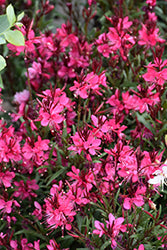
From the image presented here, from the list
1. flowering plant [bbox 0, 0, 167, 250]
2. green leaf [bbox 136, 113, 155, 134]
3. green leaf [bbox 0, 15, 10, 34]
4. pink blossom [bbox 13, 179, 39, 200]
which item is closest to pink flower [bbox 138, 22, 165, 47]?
flowering plant [bbox 0, 0, 167, 250]

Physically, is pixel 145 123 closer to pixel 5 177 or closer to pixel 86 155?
pixel 86 155

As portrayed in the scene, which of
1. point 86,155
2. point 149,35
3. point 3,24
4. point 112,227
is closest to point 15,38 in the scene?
point 3,24

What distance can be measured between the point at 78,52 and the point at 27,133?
0.50 m

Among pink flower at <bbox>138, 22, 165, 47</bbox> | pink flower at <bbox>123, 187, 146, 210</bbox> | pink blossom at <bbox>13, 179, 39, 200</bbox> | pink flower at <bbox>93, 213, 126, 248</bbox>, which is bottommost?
pink blossom at <bbox>13, 179, 39, 200</bbox>

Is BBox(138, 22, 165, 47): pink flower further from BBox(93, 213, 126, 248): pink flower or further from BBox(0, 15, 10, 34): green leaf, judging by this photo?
BBox(93, 213, 126, 248): pink flower

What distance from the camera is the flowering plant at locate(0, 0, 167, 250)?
3.88 ft

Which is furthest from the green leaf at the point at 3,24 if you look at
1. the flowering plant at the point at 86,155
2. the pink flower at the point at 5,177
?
the pink flower at the point at 5,177

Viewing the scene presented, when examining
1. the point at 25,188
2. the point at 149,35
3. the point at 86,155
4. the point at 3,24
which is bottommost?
the point at 25,188

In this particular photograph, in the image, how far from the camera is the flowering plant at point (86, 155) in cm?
118

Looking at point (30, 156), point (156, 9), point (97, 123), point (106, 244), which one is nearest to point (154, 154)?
point (97, 123)

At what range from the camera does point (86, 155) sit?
1.23 meters

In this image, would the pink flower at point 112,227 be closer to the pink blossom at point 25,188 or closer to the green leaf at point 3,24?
the pink blossom at point 25,188

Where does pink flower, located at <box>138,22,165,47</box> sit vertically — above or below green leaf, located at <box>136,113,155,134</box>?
above

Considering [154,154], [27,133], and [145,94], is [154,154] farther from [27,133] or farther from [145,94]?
[27,133]
